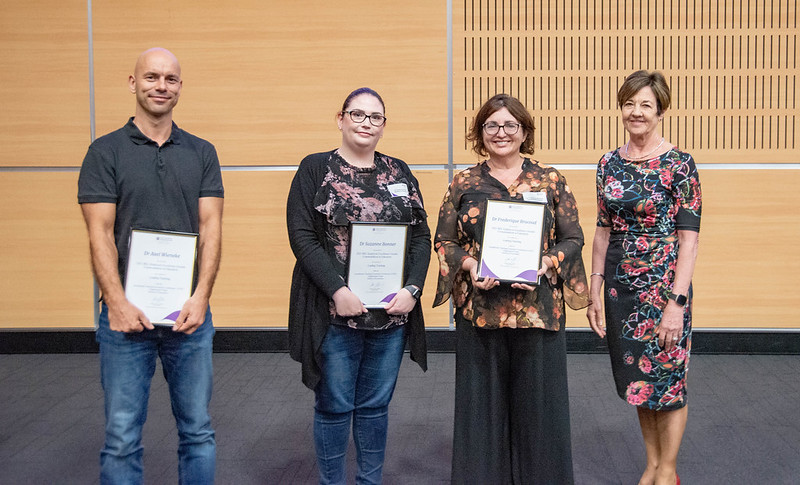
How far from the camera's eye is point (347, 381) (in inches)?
78.8

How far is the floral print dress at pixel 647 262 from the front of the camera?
2.13 metres

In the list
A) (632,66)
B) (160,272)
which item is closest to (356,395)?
(160,272)

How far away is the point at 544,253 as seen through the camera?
6.52 feet

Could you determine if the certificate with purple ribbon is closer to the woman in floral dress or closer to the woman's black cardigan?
the woman's black cardigan

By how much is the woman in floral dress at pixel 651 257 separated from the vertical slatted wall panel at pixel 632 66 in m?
2.15

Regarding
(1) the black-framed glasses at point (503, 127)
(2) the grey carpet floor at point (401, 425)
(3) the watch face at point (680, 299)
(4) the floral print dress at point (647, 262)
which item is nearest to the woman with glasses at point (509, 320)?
(1) the black-framed glasses at point (503, 127)

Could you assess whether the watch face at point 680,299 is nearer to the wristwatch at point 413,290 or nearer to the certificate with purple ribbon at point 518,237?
the certificate with purple ribbon at point 518,237

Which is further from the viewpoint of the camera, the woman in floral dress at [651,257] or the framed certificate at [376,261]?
the woman in floral dress at [651,257]

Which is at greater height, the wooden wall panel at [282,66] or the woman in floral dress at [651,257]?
the wooden wall panel at [282,66]

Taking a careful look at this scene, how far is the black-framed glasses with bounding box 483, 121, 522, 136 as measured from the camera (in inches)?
77.6

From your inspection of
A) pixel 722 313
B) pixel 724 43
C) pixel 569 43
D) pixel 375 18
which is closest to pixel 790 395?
pixel 722 313

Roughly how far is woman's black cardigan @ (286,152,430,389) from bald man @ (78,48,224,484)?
0.85 ft

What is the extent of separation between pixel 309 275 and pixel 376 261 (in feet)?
0.74

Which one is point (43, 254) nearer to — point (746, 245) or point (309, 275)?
point (309, 275)
